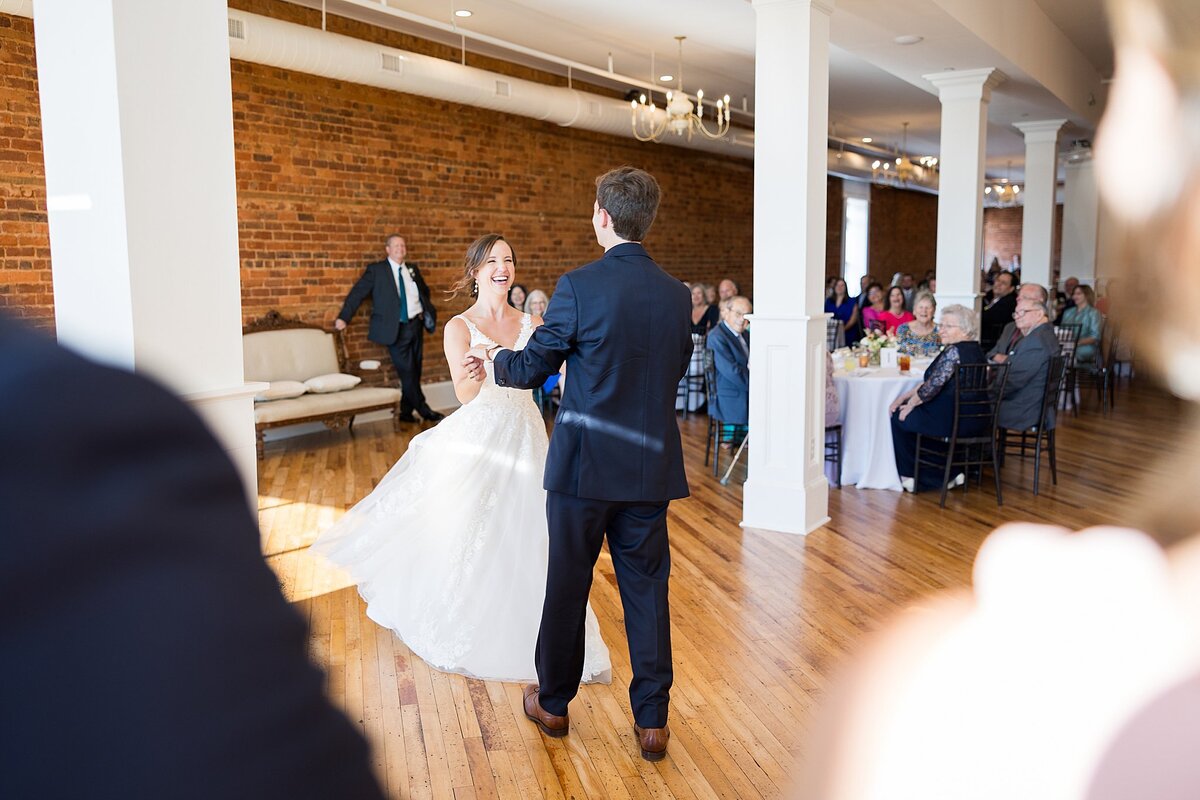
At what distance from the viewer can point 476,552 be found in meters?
3.92

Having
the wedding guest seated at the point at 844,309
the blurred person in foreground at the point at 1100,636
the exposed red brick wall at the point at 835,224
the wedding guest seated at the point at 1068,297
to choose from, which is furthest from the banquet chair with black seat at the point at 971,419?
the exposed red brick wall at the point at 835,224

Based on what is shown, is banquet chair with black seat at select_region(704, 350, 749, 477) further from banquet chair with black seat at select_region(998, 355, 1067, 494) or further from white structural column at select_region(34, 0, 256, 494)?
white structural column at select_region(34, 0, 256, 494)

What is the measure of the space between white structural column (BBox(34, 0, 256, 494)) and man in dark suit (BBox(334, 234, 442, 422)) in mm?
6813

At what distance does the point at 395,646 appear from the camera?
404 centimetres

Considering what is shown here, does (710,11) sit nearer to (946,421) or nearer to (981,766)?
(946,421)

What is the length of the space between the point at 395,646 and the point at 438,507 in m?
0.59

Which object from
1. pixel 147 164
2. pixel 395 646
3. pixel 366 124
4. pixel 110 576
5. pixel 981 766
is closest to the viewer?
pixel 110 576

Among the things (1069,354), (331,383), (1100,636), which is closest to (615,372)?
(1100,636)

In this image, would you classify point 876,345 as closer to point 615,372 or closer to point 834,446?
point 834,446

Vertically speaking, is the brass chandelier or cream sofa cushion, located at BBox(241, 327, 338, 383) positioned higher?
the brass chandelier

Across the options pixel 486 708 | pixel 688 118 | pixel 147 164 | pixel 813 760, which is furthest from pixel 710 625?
pixel 688 118

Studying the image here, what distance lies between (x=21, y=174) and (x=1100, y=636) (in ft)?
25.0

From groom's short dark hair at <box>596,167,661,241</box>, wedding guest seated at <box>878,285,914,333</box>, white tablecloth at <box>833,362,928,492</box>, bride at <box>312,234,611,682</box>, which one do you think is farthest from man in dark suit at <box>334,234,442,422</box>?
groom's short dark hair at <box>596,167,661,241</box>

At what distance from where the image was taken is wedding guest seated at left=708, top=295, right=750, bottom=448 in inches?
269
